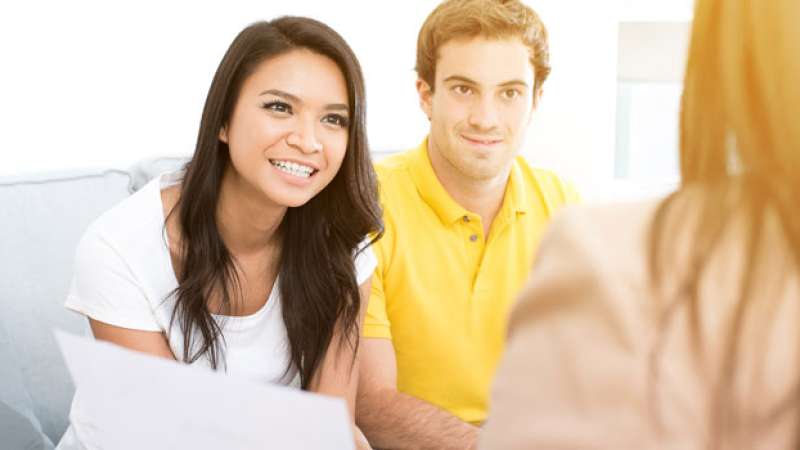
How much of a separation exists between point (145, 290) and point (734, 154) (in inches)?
44.2

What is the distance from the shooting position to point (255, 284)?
1628 mm

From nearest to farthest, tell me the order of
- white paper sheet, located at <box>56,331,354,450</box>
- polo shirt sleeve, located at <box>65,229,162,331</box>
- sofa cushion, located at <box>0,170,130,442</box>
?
1. white paper sheet, located at <box>56,331,354,450</box>
2. polo shirt sleeve, located at <box>65,229,162,331</box>
3. sofa cushion, located at <box>0,170,130,442</box>

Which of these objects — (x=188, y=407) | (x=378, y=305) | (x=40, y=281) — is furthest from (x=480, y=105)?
(x=188, y=407)

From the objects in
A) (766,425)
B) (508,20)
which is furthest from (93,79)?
(766,425)

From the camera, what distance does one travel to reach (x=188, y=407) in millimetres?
785

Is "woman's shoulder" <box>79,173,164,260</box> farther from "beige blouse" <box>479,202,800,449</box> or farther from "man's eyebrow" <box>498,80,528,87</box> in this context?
"beige blouse" <box>479,202,800,449</box>

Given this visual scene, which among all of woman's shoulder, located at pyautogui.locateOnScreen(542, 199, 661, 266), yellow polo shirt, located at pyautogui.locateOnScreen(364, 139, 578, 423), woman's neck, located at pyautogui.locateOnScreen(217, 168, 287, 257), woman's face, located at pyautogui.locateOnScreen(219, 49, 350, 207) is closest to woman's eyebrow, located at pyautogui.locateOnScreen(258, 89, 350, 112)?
woman's face, located at pyautogui.locateOnScreen(219, 49, 350, 207)

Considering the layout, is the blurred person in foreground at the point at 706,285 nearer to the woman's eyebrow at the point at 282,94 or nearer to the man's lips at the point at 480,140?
the woman's eyebrow at the point at 282,94

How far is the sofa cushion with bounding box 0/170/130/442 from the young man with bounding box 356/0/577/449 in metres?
0.54

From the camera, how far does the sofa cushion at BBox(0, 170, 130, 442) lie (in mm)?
1664

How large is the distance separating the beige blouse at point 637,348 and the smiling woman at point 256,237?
3.40 ft

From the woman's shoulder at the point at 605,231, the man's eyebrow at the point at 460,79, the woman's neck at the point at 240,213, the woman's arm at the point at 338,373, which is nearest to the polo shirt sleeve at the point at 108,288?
the woman's neck at the point at 240,213

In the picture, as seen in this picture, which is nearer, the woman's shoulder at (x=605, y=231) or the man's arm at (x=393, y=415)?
the woman's shoulder at (x=605, y=231)

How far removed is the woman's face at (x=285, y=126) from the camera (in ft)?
5.01
